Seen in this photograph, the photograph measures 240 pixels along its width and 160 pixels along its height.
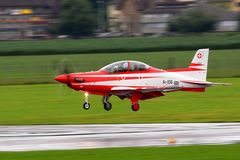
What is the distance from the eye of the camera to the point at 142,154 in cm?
1791

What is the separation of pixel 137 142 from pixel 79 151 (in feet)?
9.14

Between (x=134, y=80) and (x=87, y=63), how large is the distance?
1408 inches

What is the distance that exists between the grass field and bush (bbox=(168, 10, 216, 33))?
28.2 metres

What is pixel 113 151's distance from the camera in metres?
18.5

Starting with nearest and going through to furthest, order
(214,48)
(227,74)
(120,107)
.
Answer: (120,107) → (227,74) → (214,48)

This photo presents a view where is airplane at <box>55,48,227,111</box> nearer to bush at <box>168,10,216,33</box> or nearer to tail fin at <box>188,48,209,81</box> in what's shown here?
tail fin at <box>188,48,209,81</box>

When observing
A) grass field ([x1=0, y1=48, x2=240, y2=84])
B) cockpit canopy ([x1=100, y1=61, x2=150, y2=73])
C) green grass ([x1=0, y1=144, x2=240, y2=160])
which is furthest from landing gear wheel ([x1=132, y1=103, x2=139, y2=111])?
grass field ([x1=0, y1=48, x2=240, y2=84])

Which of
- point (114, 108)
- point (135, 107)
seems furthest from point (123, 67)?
point (114, 108)

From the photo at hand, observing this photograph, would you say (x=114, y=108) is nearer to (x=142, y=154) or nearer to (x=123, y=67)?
(x=123, y=67)

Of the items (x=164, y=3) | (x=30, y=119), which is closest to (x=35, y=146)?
(x=30, y=119)

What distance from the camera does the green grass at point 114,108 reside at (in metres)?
29.2

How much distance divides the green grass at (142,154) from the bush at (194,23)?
93.1 m

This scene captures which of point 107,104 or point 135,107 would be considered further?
point 107,104

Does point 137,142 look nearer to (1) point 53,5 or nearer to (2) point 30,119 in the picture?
(2) point 30,119
